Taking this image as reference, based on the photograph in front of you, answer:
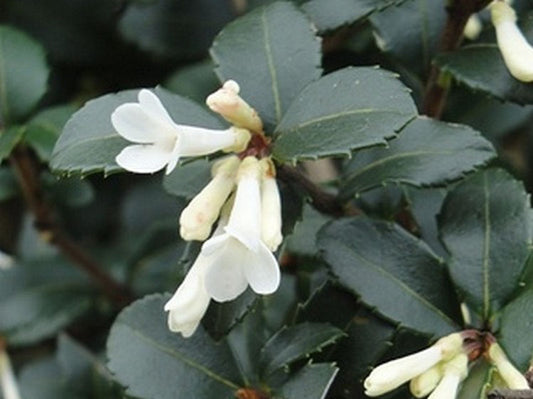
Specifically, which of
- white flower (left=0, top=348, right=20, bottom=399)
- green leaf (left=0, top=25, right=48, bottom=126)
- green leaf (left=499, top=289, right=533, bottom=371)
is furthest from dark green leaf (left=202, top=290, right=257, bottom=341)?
white flower (left=0, top=348, right=20, bottom=399)

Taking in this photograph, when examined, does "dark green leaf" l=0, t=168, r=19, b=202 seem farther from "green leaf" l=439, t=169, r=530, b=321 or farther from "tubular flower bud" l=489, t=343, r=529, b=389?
"tubular flower bud" l=489, t=343, r=529, b=389

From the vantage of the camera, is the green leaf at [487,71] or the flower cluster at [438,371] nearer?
the flower cluster at [438,371]

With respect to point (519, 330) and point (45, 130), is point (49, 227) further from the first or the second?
point (519, 330)

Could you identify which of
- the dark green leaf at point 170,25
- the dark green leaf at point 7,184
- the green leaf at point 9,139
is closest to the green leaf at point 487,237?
the green leaf at point 9,139

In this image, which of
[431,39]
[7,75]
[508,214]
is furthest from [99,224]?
[508,214]

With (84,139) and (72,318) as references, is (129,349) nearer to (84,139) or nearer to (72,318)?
(84,139)

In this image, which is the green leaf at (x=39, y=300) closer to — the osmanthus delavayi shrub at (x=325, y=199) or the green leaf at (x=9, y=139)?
the osmanthus delavayi shrub at (x=325, y=199)

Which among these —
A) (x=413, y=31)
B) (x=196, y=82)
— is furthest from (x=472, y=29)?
(x=196, y=82)
